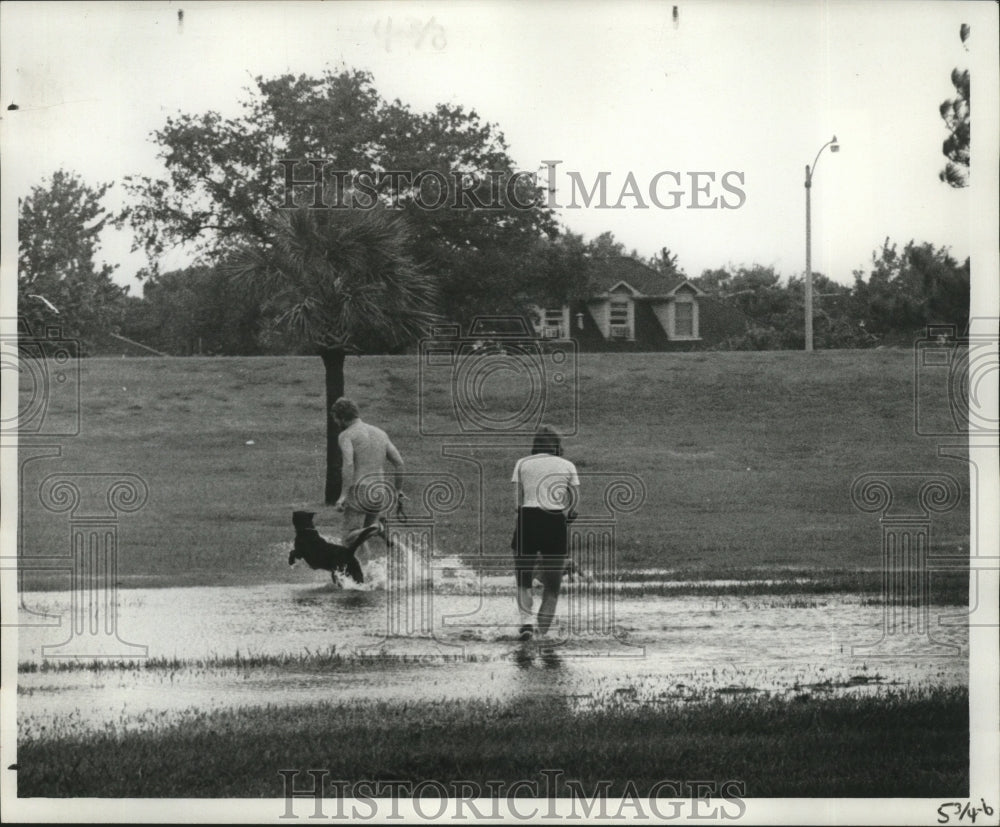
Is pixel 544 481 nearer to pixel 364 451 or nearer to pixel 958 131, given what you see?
pixel 364 451

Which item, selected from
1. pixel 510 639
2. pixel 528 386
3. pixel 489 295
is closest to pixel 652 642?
pixel 510 639

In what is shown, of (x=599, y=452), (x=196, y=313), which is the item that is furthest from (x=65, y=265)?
(x=599, y=452)

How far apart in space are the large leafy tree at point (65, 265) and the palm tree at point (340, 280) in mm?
938

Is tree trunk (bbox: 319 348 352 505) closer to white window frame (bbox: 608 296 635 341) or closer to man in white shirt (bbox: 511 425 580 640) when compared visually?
man in white shirt (bbox: 511 425 580 640)

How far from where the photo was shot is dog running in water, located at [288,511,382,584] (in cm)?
1051

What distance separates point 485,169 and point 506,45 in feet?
2.89

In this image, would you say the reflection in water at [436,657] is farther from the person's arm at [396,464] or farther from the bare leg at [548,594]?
the person's arm at [396,464]

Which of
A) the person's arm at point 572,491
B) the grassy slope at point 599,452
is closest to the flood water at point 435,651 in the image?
the grassy slope at point 599,452

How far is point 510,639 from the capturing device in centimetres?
984

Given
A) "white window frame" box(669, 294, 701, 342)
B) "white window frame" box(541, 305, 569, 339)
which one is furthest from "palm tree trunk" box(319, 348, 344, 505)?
"white window frame" box(669, 294, 701, 342)

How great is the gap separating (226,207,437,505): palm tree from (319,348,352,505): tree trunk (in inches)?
8.2

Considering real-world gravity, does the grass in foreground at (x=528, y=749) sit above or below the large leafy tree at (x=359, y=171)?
below

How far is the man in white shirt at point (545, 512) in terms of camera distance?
383 inches

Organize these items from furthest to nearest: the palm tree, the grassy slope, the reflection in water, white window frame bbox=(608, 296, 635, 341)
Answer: white window frame bbox=(608, 296, 635, 341)
the grassy slope
the palm tree
the reflection in water
